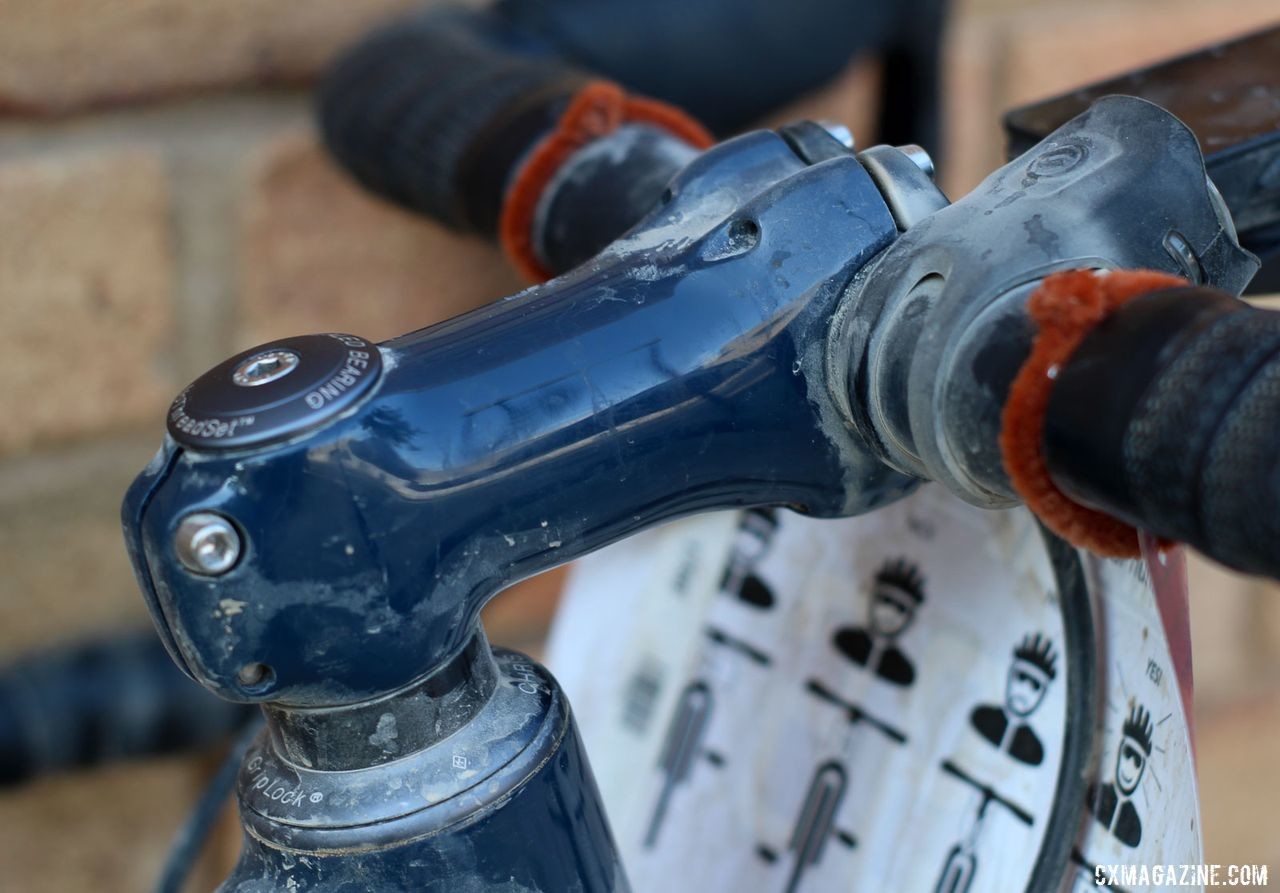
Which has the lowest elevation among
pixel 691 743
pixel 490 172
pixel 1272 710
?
pixel 1272 710

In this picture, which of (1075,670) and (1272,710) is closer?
(1075,670)

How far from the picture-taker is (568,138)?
527 millimetres

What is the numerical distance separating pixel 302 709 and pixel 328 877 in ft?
0.15

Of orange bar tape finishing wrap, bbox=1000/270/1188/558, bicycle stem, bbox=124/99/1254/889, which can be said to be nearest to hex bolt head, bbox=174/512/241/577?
bicycle stem, bbox=124/99/1254/889

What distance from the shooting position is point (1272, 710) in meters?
1.26

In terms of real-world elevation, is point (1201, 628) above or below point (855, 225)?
below

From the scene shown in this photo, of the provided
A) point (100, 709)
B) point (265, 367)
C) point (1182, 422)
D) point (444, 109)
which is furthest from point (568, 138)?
point (100, 709)

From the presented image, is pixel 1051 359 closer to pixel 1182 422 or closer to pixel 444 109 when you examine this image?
pixel 1182 422

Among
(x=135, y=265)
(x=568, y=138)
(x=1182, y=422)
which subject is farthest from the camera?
(x=135, y=265)

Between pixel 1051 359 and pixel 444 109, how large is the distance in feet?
1.33

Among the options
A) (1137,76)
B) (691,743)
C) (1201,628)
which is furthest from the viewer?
(1201,628)

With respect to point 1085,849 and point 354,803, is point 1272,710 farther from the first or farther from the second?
point 354,803

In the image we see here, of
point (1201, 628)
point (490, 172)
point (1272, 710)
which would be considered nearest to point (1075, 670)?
point (490, 172)

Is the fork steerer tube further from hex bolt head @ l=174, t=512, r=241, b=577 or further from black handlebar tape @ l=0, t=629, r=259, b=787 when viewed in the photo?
black handlebar tape @ l=0, t=629, r=259, b=787
